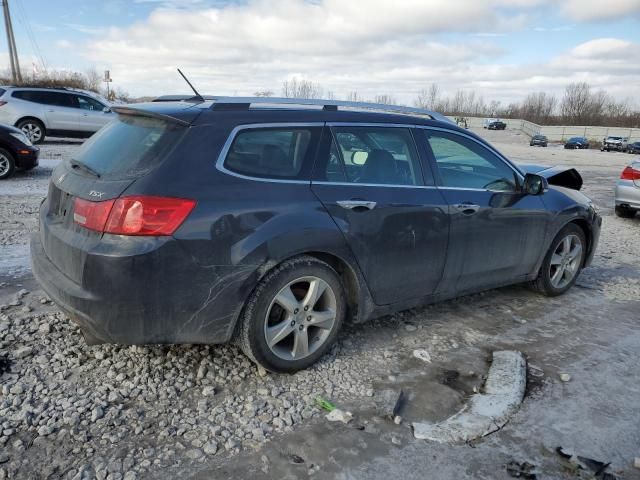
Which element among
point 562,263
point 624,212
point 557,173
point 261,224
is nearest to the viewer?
point 261,224

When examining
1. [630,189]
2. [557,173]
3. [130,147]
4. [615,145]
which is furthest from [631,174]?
[615,145]

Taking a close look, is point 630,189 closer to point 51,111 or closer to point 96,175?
point 96,175

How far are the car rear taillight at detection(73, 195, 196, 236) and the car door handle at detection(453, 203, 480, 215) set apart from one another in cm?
210

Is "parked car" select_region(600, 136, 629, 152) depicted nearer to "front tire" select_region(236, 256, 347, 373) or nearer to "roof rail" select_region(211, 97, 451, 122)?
"roof rail" select_region(211, 97, 451, 122)

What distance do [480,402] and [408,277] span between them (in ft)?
3.28

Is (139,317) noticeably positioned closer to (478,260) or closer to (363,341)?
(363,341)

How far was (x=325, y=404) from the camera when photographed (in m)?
3.15

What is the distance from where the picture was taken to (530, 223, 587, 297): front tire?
5.10 meters

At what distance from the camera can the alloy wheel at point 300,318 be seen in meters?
3.30

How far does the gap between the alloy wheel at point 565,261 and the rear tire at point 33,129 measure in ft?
52.7

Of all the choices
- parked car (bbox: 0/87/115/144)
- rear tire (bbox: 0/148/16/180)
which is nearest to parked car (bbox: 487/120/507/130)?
parked car (bbox: 0/87/115/144)

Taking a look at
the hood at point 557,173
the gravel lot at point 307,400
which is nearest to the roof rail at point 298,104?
the gravel lot at point 307,400

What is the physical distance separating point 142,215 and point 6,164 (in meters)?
8.88

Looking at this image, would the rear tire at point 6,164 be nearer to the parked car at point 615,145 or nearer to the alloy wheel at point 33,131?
the alloy wheel at point 33,131
